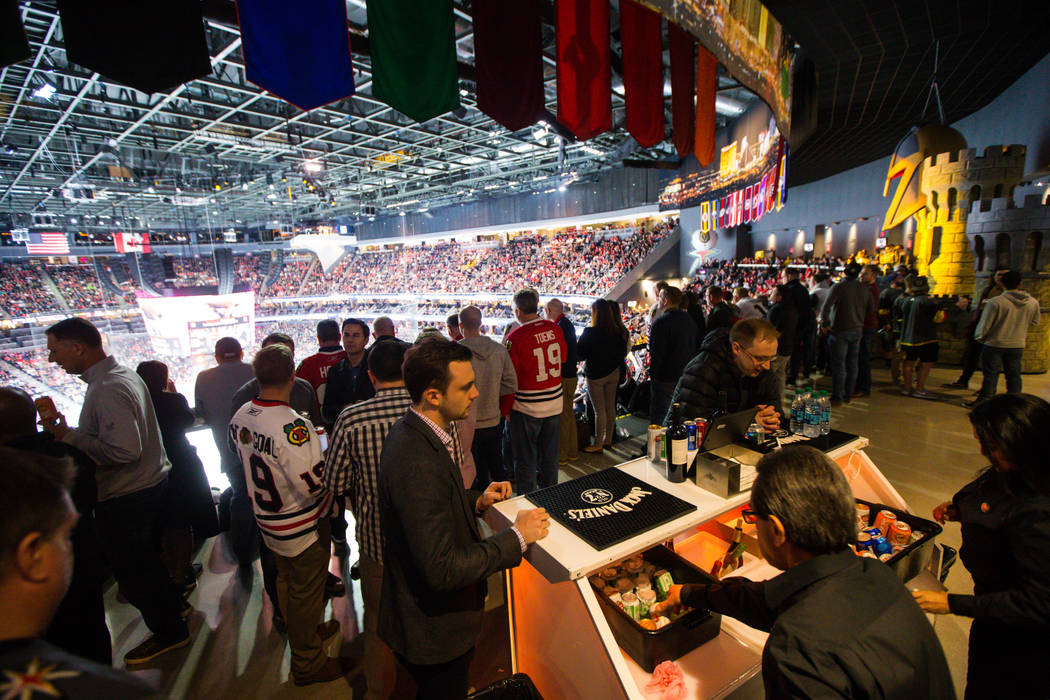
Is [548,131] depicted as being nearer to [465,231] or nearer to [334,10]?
[334,10]

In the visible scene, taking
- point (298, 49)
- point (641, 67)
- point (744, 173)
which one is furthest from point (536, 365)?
point (744, 173)

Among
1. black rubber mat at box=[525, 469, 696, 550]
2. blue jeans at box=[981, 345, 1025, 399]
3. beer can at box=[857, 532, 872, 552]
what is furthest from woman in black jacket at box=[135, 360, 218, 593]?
blue jeans at box=[981, 345, 1025, 399]

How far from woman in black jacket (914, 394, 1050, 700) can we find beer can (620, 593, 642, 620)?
3.32 feet

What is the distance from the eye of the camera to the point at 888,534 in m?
2.02

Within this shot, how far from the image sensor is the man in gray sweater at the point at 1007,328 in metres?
4.81

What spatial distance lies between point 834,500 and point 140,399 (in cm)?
→ 319

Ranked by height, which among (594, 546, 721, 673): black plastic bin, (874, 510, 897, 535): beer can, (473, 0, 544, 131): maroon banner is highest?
(473, 0, 544, 131): maroon banner

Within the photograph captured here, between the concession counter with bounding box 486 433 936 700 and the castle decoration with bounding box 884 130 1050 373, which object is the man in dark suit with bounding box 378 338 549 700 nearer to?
the concession counter with bounding box 486 433 936 700

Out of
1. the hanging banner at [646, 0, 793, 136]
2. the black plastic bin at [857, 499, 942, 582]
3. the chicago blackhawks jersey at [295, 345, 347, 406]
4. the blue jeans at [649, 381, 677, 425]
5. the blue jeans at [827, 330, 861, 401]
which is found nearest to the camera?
the black plastic bin at [857, 499, 942, 582]

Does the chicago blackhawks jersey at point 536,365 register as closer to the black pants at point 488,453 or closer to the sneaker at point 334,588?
the black pants at point 488,453

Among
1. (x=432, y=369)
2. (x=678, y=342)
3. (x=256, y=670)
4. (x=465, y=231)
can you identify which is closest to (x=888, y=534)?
(x=432, y=369)

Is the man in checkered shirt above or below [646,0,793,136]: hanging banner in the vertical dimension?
below

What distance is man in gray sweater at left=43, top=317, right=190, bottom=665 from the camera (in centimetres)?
223

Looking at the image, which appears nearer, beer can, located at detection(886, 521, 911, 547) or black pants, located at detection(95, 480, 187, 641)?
beer can, located at detection(886, 521, 911, 547)
